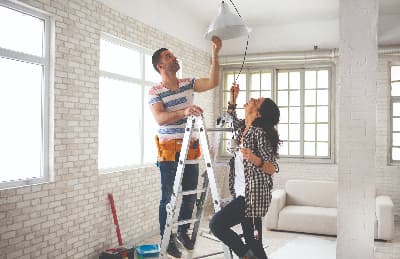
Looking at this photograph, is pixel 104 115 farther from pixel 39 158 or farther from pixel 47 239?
pixel 47 239

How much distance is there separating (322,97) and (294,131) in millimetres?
862

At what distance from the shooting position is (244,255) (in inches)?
127

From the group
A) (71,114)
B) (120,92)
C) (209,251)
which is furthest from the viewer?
(120,92)

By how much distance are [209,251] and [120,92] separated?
2389 millimetres

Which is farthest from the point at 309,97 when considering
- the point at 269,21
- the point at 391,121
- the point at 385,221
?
the point at 385,221

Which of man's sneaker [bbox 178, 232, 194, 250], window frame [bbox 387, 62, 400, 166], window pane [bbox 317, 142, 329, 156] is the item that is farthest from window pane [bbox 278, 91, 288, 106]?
man's sneaker [bbox 178, 232, 194, 250]

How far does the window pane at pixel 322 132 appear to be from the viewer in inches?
326

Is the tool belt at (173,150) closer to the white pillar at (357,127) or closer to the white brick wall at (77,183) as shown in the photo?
the white brick wall at (77,183)

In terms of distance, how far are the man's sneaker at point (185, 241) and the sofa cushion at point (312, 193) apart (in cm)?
358

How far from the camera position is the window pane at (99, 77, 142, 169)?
5.35 metres

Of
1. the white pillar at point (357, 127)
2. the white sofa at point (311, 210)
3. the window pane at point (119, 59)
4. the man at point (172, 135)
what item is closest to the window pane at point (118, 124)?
the window pane at point (119, 59)

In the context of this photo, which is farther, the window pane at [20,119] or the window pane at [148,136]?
the window pane at [148,136]

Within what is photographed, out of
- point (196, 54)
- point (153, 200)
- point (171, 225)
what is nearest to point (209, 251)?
point (153, 200)

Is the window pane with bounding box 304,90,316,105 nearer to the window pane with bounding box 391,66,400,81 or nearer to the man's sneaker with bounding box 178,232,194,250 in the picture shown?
the window pane with bounding box 391,66,400,81
